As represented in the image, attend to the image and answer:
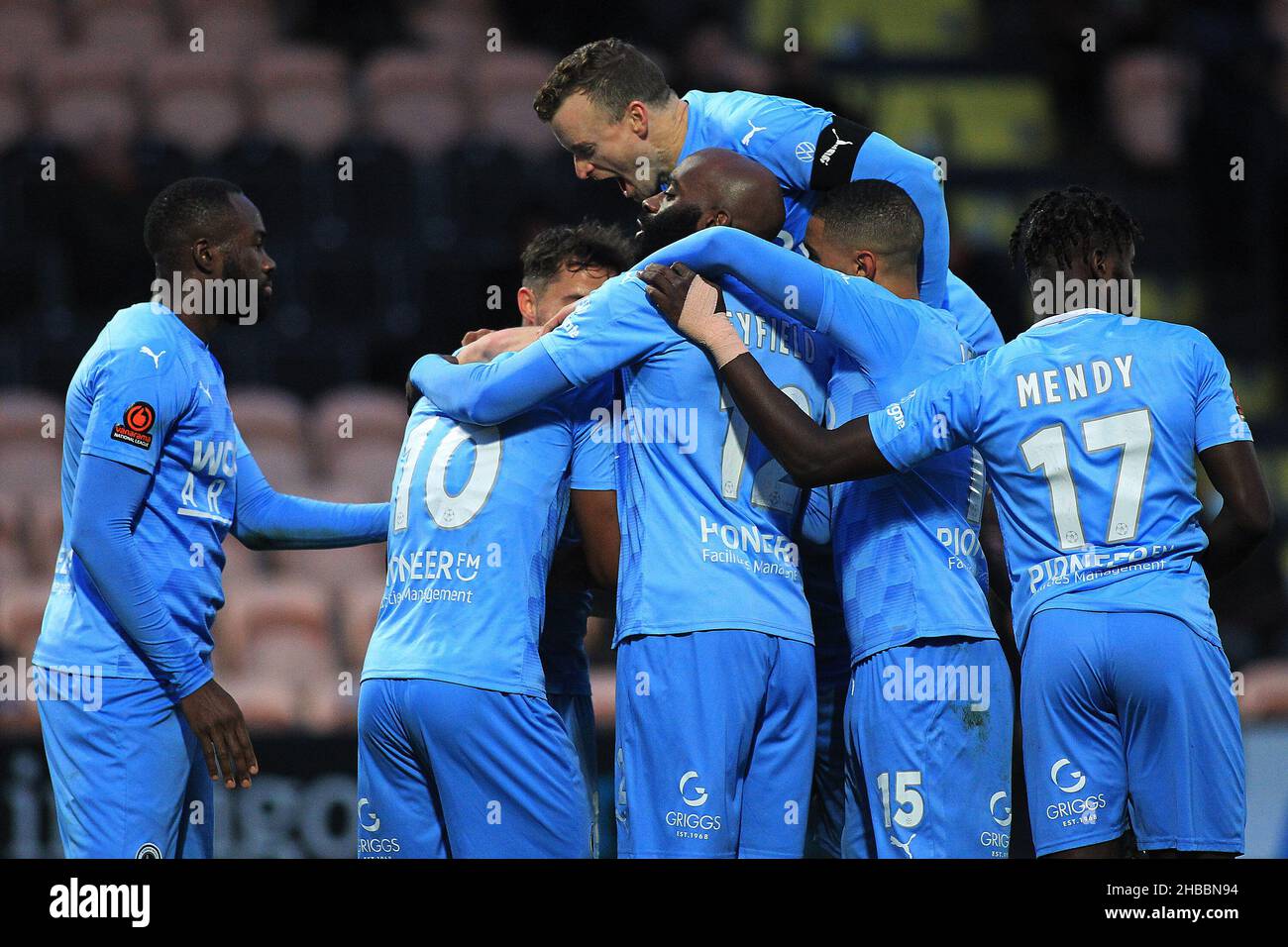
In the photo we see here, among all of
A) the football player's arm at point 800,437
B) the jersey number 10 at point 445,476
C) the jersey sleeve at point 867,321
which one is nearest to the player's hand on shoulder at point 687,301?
the football player's arm at point 800,437

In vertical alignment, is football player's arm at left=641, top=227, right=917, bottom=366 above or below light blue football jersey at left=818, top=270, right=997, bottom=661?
above

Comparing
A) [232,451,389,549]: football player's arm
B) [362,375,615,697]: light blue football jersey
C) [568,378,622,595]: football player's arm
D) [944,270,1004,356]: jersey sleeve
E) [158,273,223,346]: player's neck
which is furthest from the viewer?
[944,270,1004,356]: jersey sleeve

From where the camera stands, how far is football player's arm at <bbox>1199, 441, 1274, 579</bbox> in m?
4.05

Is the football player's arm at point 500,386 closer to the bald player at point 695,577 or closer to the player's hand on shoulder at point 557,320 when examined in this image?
the bald player at point 695,577

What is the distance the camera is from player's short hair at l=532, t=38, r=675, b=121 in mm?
4941

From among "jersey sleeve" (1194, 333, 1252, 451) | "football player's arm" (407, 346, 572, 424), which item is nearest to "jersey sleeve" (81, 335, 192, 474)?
"football player's arm" (407, 346, 572, 424)

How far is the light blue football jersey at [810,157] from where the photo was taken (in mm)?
4828

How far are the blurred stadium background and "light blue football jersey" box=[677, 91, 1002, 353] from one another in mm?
2726

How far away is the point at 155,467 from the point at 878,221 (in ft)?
6.78

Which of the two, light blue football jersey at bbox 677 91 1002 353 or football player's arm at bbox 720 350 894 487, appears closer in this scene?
football player's arm at bbox 720 350 894 487

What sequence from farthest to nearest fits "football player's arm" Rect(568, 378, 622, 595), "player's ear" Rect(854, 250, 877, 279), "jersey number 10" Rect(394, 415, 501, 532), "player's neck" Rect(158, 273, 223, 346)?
"player's neck" Rect(158, 273, 223, 346)
"player's ear" Rect(854, 250, 877, 279)
"football player's arm" Rect(568, 378, 622, 595)
"jersey number 10" Rect(394, 415, 501, 532)

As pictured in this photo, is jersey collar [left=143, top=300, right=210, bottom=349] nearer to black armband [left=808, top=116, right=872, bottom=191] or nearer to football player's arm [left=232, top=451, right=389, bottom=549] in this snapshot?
football player's arm [left=232, top=451, right=389, bottom=549]

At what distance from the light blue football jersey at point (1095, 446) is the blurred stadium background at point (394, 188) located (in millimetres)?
3097

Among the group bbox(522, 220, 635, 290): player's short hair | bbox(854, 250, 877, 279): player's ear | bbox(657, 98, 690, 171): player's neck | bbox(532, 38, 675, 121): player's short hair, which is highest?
bbox(532, 38, 675, 121): player's short hair
